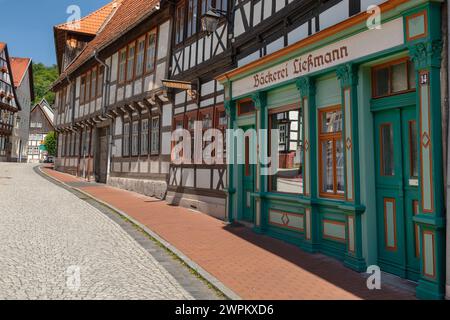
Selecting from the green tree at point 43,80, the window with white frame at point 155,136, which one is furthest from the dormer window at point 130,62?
the green tree at point 43,80

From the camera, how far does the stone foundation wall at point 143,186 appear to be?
1305cm

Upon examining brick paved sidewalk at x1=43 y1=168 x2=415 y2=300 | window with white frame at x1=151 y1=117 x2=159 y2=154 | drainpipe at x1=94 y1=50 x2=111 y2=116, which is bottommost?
brick paved sidewalk at x1=43 y1=168 x2=415 y2=300

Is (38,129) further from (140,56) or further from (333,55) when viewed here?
(333,55)

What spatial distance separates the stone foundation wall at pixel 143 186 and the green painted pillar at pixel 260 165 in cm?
573

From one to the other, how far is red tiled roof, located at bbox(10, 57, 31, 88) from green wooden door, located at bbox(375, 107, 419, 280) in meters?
55.2

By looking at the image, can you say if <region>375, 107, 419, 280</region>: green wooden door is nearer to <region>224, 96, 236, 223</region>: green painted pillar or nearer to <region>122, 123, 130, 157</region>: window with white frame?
<region>224, 96, 236, 223</region>: green painted pillar

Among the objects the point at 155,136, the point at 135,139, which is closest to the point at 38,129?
the point at 135,139

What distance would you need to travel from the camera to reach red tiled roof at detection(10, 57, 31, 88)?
51531 mm

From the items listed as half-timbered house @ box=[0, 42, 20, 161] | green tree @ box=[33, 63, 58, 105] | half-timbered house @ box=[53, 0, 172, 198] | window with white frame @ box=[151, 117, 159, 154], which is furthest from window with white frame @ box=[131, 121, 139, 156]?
green tree @ box=[33, 63, 58, 105]

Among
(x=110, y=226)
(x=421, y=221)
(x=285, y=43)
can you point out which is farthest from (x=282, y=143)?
(x=110, y=226)

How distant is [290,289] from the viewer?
14.5 feet

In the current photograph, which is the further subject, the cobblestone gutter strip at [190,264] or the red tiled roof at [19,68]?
the red tiled roof at [19,68]

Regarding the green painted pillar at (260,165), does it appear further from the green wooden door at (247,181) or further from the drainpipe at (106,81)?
the drainpipe at (106,81)

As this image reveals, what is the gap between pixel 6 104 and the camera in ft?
150
